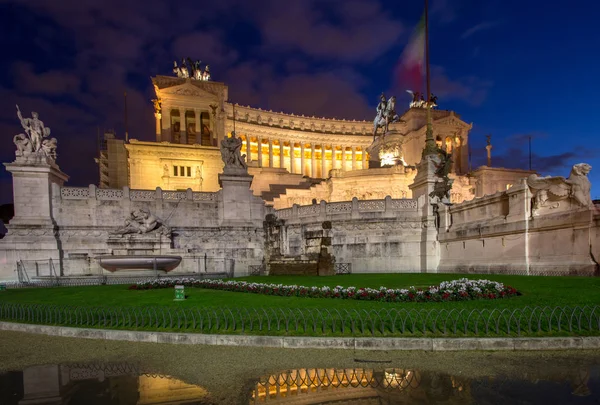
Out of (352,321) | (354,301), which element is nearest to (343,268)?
(354,301)

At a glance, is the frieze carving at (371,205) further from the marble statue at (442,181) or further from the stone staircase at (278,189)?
the stone staircase at (278,189)

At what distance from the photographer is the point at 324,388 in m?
6.71

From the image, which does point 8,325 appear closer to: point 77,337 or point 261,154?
point 77,337

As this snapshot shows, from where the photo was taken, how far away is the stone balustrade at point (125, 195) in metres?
30.1

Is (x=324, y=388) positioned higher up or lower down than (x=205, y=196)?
lower down

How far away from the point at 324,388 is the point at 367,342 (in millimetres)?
2580

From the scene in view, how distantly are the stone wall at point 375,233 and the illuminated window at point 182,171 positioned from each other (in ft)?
143

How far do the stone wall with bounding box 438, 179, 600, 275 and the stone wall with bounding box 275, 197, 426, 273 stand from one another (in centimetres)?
245

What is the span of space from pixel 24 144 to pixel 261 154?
64.4 m

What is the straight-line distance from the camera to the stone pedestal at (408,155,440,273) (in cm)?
2786

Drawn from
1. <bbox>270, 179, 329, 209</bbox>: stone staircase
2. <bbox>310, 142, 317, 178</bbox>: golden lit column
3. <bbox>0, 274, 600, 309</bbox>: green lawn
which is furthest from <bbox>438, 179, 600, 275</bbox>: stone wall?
<bbox>310, 142, 317, 178</bbox>: golden lit column

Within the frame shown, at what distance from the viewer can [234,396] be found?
636 cm

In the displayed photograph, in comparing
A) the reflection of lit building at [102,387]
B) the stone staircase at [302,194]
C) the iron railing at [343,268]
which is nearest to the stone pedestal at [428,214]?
the iron railing at [343,268]

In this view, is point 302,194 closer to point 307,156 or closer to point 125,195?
point 125,195
